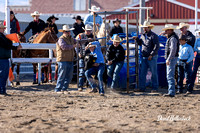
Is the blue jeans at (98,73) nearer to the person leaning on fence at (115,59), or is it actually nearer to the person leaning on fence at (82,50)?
the person leaning on fence at (115,59)

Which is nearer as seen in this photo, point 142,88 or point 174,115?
point 174,115

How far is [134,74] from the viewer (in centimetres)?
1217

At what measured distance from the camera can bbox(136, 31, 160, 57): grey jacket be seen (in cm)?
1145

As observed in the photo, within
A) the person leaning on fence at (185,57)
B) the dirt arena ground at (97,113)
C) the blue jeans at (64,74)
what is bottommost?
the dirt arena ground at (97,113)

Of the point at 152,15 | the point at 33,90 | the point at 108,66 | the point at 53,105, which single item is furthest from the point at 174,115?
the point at 152,15

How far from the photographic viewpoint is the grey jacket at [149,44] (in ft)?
37.6

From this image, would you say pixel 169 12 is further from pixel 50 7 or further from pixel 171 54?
pixel 171 54

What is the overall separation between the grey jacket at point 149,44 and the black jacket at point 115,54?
0.57 meters

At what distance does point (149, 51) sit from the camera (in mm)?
11523

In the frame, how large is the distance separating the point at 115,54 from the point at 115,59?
0.13 m

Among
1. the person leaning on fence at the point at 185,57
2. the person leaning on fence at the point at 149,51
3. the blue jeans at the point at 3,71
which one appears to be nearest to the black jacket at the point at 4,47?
the blue jeans at the point at 3,71

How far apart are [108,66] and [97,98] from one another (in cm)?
159

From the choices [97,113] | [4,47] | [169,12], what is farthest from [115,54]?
[169,12]

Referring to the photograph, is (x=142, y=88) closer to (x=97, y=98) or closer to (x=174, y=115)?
(x=97, y=98)
